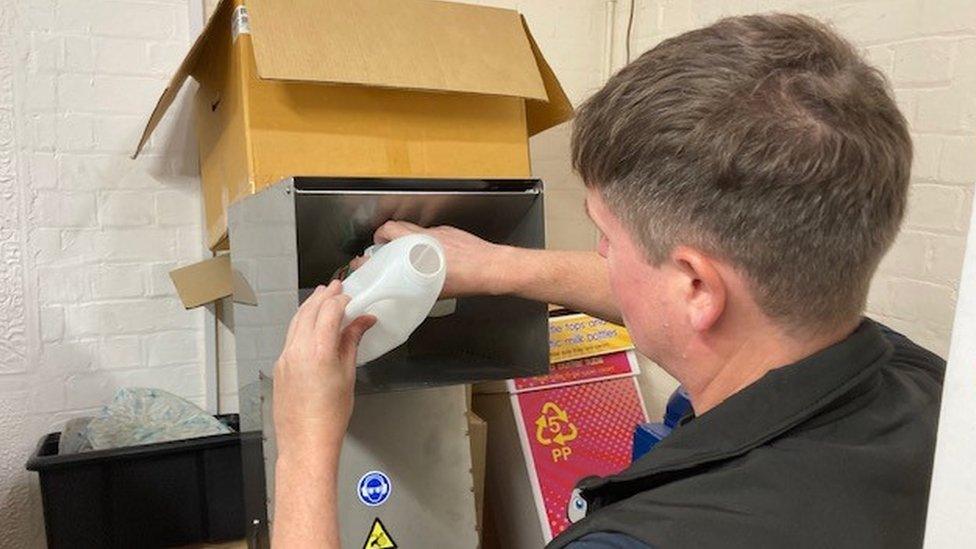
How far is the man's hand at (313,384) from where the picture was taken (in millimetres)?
772

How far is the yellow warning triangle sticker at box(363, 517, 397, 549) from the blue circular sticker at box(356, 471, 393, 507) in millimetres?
28

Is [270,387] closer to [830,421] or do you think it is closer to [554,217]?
[830,421]

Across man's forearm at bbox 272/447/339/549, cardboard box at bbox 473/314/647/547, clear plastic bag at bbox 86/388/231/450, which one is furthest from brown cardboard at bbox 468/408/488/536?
man's forearm at bbox 272/447/339/549

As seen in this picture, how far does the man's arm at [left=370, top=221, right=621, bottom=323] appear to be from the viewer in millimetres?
1038

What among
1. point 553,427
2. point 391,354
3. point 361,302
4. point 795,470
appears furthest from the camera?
point 553,427

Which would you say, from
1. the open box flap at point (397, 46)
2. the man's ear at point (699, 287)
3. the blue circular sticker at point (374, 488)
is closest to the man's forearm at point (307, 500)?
the blue circular sticker at point (374, 488)

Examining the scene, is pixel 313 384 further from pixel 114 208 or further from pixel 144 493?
pixel 114 208

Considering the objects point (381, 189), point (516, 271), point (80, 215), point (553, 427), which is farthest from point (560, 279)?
point (80, 215)

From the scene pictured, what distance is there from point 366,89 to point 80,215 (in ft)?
2.69

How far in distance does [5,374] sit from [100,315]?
0.22 m

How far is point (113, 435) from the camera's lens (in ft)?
4.81

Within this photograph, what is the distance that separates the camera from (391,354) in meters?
1.19

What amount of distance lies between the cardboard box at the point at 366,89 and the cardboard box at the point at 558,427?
0.60m

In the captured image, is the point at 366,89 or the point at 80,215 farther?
the point at 80,215
